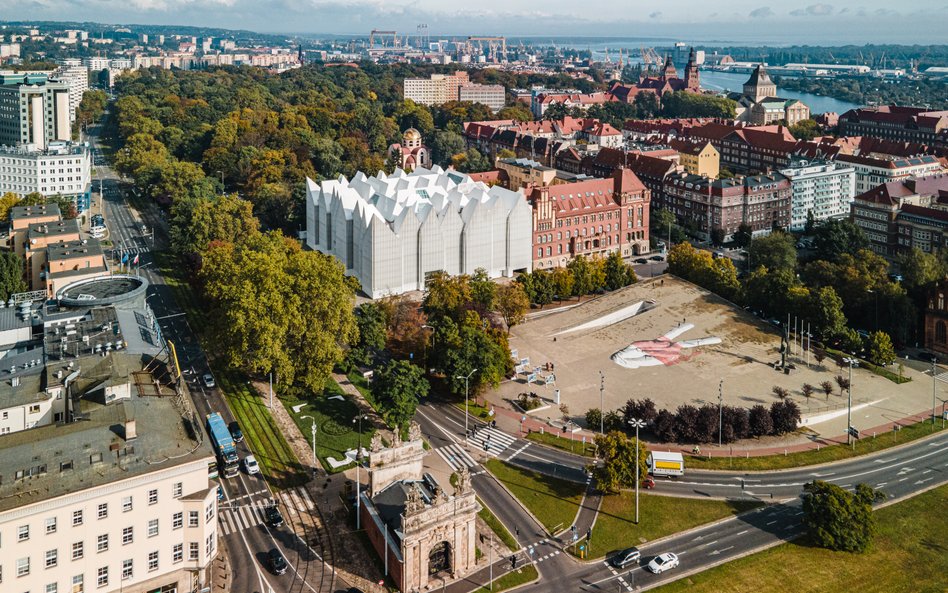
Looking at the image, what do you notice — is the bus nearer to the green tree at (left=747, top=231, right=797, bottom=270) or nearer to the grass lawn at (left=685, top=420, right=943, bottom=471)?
the grass lawn at (left=685, top=420, right=943, bottom=471)

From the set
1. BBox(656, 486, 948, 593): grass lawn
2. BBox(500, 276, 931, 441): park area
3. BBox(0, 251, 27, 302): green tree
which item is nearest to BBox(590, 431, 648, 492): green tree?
BBox(656, 486, 948, 593): grass lawn

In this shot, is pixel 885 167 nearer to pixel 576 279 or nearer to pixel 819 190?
pixel 819 190

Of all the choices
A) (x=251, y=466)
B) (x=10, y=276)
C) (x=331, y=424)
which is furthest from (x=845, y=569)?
(x=10, y=276)

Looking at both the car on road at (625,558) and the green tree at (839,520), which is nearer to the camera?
the car on road at (625,558)

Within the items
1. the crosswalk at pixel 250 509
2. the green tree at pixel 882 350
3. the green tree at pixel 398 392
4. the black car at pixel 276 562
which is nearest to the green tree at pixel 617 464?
the green tree at pixel 398 392

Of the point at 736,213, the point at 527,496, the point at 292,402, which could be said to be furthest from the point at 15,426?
the point at 736,213

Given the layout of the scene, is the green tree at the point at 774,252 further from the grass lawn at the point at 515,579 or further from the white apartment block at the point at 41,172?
the white apartment block at the point at 41,172
